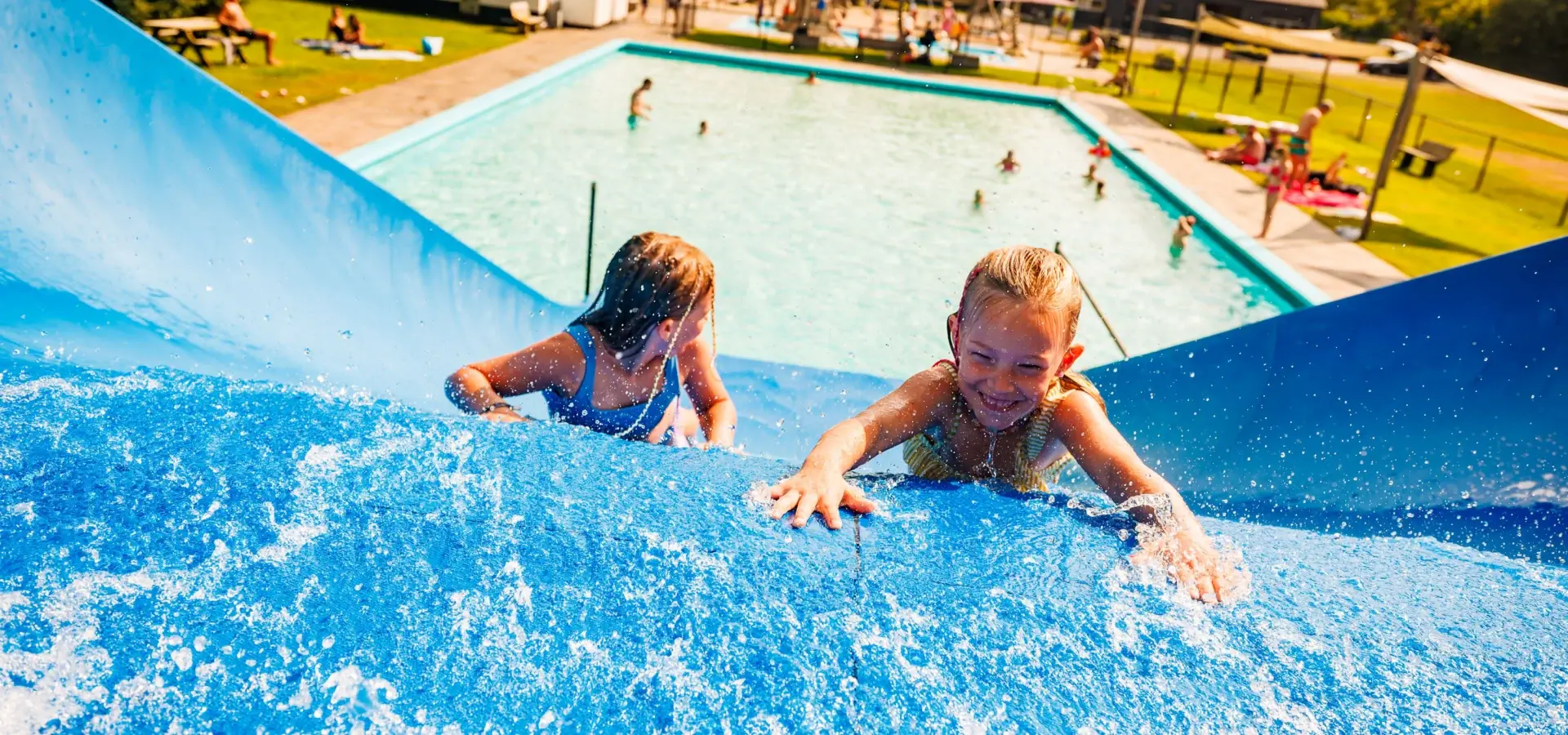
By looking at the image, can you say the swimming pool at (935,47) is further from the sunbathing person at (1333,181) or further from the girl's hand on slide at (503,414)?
the girl's hand on slide at (503,414)

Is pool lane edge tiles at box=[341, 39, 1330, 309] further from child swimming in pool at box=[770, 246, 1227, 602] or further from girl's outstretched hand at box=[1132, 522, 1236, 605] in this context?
girl's outstretched hand at box=[1132, 522, 1236, 605]

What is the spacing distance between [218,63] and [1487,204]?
17.9m

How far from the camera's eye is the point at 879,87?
67.0 ft

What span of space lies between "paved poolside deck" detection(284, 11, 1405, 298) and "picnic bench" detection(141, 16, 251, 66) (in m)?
2.12

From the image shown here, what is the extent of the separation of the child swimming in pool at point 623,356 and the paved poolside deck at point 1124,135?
26.8ft

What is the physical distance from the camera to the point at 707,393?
11.7 ft

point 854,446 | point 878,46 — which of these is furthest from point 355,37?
point 854,446

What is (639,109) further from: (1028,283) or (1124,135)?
(1028,283)

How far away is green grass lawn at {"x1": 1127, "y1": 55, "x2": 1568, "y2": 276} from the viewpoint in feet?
41.2

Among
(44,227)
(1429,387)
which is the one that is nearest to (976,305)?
(1429,387)

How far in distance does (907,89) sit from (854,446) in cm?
1946

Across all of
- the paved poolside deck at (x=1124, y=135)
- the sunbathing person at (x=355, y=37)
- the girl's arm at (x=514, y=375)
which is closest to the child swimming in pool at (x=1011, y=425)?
the girl's arm at (x=514, y=375)

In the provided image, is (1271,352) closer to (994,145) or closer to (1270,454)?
(1270,454)

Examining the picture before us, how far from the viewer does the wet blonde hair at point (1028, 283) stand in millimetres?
2219
